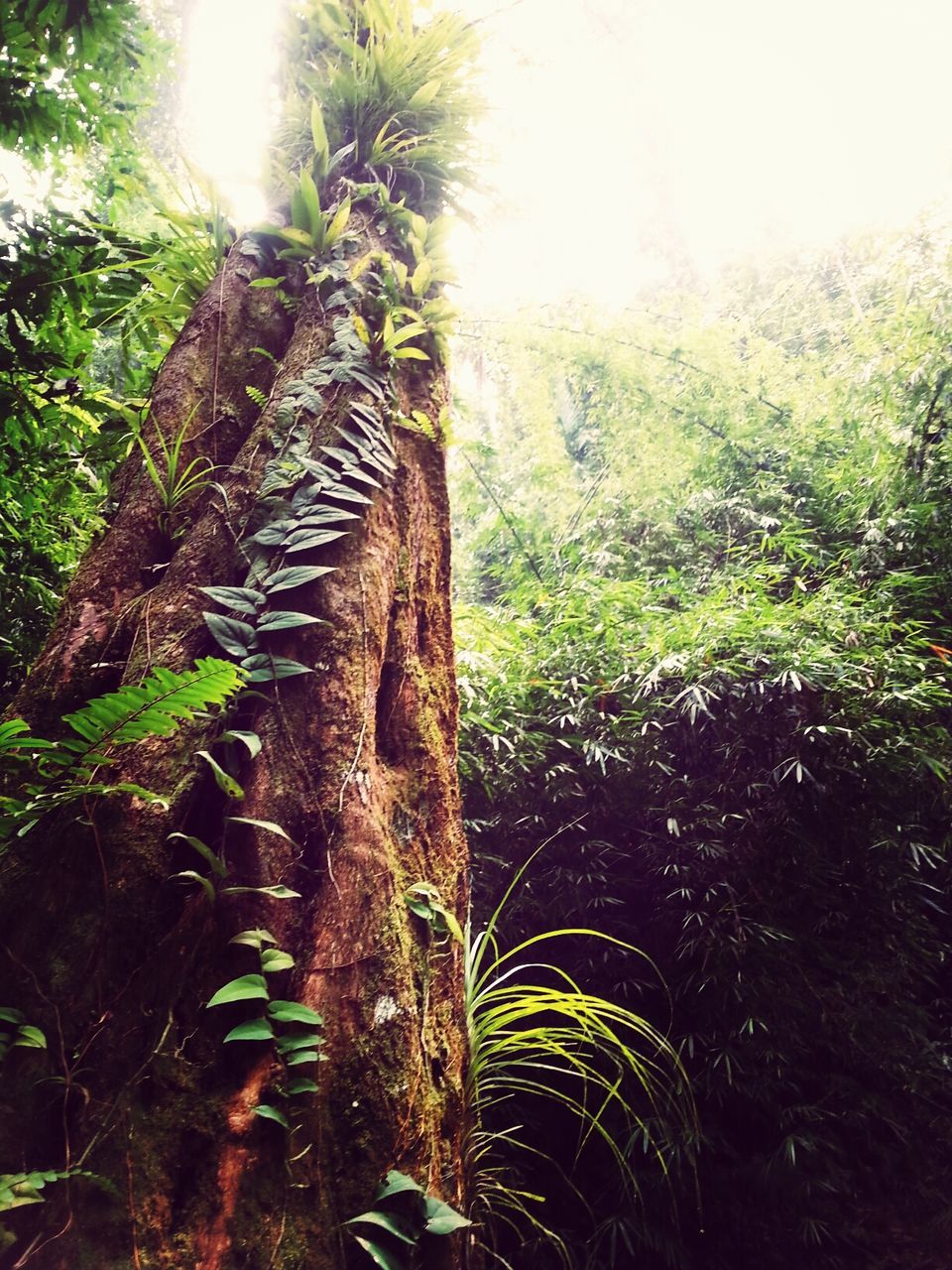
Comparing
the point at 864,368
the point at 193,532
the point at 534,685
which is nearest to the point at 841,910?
the point at 534,685

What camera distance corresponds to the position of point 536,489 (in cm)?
456

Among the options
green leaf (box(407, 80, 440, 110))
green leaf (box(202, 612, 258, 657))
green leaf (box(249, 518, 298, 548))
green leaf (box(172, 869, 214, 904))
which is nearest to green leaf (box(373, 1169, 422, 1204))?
green leaf (box(172, 869, 214, 904))

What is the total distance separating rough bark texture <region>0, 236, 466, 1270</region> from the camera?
2.87 feet

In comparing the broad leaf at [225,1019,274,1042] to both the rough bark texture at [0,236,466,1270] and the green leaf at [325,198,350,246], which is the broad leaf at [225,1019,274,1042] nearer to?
the rough bark texture at [0,236,466,1270]

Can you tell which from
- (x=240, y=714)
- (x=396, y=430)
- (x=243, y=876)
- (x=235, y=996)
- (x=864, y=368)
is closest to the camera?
(x=235, y=996)

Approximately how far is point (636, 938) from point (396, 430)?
5.79ft

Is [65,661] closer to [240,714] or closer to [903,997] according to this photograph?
[240,714]

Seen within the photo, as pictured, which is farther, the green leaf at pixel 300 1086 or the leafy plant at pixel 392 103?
the leafy plant at pixel 392 103

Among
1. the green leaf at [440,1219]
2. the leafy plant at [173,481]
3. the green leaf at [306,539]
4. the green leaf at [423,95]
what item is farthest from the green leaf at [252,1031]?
the green leaf at [423,95]

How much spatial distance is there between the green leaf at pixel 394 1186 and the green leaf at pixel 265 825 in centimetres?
50

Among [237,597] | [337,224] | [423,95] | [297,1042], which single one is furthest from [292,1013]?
[423,95]

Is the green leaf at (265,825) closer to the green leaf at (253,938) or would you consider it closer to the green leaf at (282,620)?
the green leaf at (253,938)

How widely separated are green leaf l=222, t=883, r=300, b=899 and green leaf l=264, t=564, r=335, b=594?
1.82ft

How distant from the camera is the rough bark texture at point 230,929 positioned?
87 cm
